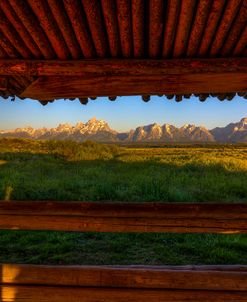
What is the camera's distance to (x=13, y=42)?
2.67m

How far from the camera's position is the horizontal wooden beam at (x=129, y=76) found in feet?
9.31

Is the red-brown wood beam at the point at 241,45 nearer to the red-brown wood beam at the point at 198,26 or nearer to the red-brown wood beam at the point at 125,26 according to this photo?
the red-brown wood beam at the point at 198,26

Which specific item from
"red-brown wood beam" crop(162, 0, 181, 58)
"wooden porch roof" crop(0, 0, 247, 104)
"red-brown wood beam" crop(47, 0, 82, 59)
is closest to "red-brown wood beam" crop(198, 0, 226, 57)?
"wooden porch roof" crop(0, 0, 247, 104)

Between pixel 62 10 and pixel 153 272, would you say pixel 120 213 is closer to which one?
pixel 153 272

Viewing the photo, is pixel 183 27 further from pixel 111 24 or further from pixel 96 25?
pixel 96 25

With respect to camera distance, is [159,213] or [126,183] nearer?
[159,213]

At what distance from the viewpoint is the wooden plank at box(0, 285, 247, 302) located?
2650 mm

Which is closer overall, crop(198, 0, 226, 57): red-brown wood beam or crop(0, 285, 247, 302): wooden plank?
crop(198, 0, 226, 57): red-brown wood beam

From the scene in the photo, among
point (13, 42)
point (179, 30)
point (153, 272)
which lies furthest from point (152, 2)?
point (153, 272)

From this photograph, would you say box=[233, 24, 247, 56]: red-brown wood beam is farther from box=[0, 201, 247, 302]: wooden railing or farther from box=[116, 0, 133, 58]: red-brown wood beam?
box=[0, 201, 247, 302]: wooden railing

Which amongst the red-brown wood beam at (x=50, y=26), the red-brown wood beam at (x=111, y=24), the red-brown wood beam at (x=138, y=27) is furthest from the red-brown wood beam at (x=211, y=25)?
the red-brown wood beam at (x=50, y=26)

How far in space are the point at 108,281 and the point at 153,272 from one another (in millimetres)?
382

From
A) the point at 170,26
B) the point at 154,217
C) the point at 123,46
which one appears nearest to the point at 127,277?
the point at 154,217

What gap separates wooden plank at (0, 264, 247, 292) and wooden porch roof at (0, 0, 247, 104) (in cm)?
161
